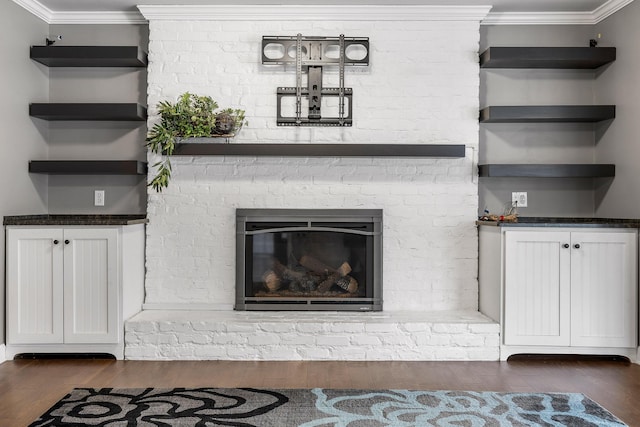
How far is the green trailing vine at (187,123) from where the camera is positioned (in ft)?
12.1

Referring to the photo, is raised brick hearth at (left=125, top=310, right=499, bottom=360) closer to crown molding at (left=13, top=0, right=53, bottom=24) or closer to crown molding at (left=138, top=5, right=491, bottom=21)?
crown molding at (left=138, top=5, right=491, bottom=21)

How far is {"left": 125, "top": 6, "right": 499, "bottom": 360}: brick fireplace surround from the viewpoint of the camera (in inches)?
154

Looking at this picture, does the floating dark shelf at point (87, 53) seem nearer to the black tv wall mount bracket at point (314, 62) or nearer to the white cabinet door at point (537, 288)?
the black tv wall mount bracket at point (314, 62)

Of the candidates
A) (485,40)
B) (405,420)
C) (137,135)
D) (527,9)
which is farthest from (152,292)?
(527,9)

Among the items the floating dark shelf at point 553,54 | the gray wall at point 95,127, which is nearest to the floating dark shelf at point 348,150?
the gray wall at point 95,127

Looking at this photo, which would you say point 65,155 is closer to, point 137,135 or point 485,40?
point 137,135

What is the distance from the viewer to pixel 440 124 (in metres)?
3.92

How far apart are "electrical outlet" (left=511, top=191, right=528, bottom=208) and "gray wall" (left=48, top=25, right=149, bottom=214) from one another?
2.67m

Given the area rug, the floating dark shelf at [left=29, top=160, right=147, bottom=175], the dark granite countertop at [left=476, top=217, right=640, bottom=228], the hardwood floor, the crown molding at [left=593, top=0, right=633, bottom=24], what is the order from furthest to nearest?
the floating dark shelf at [left=29, top=160, right=147, bottom=175]
the crown molding at [left=593, top=0, right=633, bottom=24]
the dark granite countertop at [left=476, top=217, right=640, bottom=228]
the hardwood floor
the area rug

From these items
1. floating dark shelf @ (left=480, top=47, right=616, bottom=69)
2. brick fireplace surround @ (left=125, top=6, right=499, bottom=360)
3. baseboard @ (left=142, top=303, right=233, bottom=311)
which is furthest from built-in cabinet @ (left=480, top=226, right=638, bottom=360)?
baseboard @ (left=142, top=303, right=233, bottom=311)

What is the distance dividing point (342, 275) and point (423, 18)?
1.89m

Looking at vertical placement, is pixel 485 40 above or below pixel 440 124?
above

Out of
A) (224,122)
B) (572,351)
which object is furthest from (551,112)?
(224,122)

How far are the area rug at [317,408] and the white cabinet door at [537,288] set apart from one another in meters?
0.64
